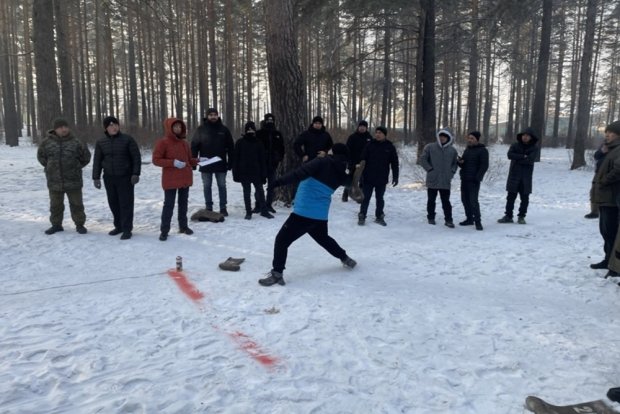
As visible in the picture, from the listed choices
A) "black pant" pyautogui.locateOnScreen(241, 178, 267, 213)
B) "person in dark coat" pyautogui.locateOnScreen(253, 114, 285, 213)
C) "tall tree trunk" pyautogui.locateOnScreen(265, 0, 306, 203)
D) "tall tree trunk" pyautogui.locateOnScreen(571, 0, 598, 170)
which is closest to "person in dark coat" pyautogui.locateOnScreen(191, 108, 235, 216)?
"black pant" pyautogui.locateOnScreen(241, 178, 267, 213)

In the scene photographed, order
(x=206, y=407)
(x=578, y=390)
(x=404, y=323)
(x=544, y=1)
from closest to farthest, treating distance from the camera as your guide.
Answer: (x=206, y=407)
(x=578, y=390)
(x=404, y=323)
(x=544, y=1)

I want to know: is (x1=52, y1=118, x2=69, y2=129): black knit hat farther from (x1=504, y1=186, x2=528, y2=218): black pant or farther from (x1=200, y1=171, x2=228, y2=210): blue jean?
(x1=504, y1=186, x2=528, y2=218): black pant

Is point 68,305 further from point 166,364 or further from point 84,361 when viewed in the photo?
point 166,364

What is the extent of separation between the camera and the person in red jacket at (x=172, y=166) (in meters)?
7.32

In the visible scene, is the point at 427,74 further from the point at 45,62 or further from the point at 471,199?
the point at 45,62

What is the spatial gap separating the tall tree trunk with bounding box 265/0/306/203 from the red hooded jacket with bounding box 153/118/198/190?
273 centimetres

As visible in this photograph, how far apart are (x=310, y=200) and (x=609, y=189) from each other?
142 inches

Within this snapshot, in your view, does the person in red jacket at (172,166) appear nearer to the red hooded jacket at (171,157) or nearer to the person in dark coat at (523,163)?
the red hooded jacket at (171,157)

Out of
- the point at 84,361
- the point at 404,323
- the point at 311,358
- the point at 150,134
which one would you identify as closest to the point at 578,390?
the point at 404,323

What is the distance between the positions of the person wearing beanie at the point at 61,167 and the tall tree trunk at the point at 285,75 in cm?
394

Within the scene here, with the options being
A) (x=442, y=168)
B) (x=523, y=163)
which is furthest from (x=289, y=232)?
(x=523, y=163)

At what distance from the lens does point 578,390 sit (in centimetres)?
324

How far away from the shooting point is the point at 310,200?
5418mm

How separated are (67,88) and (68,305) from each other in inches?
663
